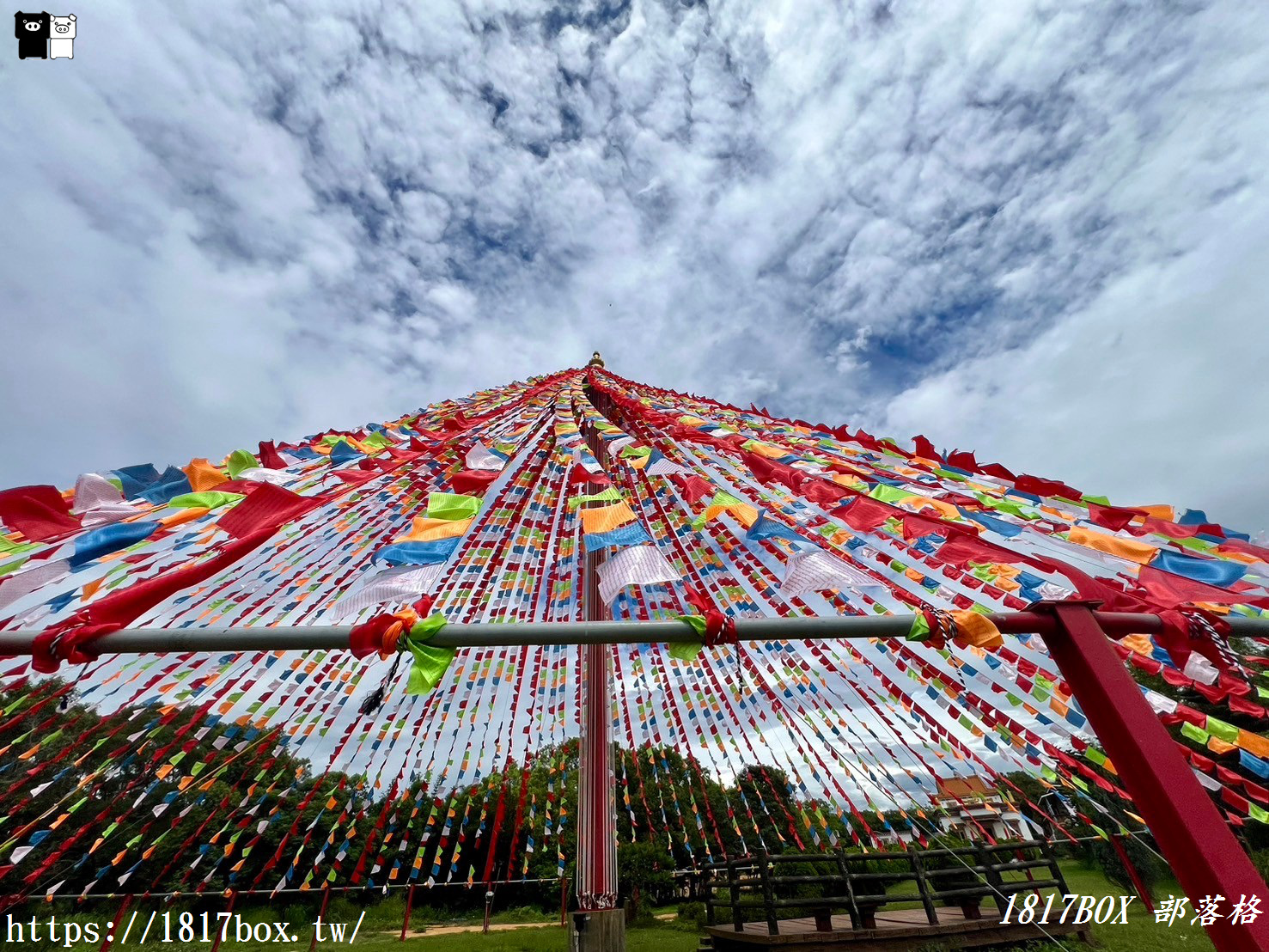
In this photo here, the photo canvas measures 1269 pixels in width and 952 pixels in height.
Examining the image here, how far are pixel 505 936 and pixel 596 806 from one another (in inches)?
305

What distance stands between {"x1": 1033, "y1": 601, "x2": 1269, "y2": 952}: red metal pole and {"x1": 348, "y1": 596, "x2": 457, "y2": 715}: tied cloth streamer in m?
2.61

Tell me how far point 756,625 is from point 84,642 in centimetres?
266

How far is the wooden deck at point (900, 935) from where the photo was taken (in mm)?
5973

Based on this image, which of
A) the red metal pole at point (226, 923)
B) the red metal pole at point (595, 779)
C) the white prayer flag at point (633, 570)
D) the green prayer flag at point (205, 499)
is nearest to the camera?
the white prayer flag at point (633, 570)

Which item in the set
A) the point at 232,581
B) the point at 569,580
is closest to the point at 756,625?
the point at 232,581

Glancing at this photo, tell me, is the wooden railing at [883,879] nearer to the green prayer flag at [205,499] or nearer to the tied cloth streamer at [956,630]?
the tied cloth streamer at [956,630]

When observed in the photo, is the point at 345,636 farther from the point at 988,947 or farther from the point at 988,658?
the point at 988,947

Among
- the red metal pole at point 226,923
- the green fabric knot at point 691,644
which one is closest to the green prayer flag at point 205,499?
the green fabric knot at point 691,644

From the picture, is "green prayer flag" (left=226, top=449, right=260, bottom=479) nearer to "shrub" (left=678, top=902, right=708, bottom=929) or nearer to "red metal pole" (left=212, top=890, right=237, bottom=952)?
"red metal pole" (left=212, top=890, right=237, bottom=952)

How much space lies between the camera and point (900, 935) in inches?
240

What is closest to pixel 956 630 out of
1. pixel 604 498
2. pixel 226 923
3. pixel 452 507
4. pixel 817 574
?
pixel 817 574

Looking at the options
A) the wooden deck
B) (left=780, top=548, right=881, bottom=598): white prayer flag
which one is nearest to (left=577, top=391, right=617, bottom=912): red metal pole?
(left=780, top=548, right=881, bottom=598): white prayer flag

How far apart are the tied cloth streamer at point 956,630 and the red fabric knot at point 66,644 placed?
3.32m

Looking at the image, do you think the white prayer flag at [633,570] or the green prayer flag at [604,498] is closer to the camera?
the white prayer flag at [633,570]
